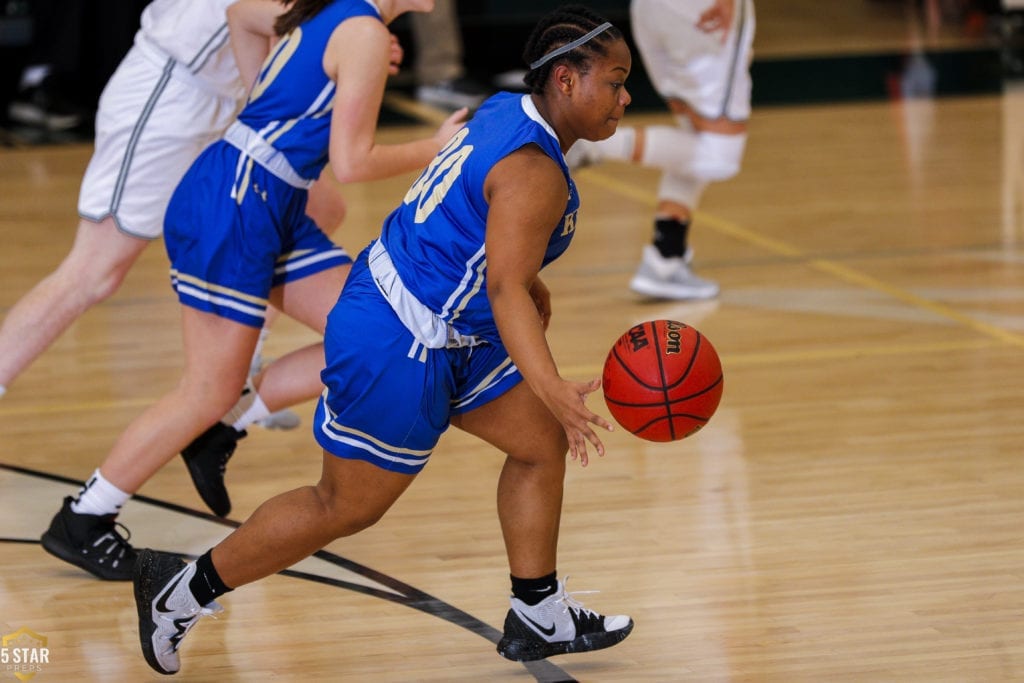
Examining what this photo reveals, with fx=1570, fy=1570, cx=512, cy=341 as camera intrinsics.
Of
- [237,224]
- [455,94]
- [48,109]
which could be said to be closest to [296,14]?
[237,224]

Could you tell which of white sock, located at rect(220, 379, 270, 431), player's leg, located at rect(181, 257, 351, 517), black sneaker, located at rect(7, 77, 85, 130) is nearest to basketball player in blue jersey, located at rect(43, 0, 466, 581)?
player's leg, located at rect(181, 257, 351, 517)

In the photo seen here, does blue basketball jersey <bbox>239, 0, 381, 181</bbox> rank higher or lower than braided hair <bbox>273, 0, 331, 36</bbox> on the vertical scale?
lower

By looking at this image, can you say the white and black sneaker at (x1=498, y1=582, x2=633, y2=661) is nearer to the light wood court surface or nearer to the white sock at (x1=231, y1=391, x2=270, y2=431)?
the light wood court surface

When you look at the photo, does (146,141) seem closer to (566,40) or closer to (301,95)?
(301,95)

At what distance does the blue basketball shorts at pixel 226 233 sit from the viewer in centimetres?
366

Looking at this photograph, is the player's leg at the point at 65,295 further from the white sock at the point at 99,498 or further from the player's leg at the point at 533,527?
the player's leg at the point at 533,527

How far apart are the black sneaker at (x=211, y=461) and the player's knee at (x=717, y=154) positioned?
2.76m

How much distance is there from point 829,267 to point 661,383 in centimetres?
383

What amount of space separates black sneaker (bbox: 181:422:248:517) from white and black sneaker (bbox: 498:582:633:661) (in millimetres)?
1114

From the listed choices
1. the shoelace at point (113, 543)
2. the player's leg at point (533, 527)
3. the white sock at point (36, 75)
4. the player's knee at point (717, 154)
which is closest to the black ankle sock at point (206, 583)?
the player's leg at point (533, 527)

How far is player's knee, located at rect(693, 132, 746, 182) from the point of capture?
6.15 metres

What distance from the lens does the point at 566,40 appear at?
9.59 feet

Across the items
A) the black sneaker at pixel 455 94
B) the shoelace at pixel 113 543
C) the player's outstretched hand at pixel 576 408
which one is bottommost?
the black sneaker at pixel 455 94

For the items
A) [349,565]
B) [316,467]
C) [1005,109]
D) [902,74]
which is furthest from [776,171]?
[349,565]
